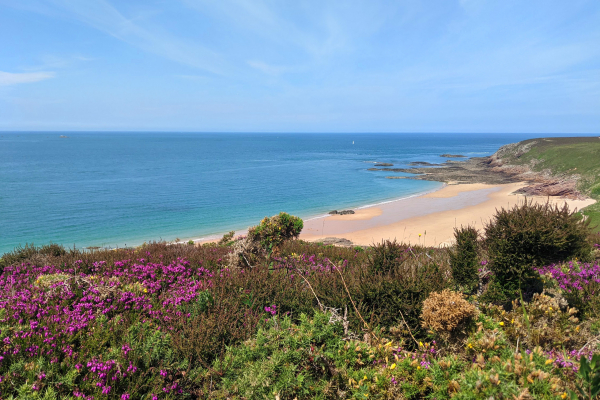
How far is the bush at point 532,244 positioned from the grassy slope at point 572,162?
1655 cm

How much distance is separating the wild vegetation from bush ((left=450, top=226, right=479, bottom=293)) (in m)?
0.02

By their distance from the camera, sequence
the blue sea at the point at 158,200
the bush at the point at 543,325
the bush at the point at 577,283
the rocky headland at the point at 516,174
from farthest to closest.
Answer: the rocky headland at the point at 516,174 < the blue sea at the point at 158,200 < the bush at the point at 577,283 < the bush at the point at 543,325

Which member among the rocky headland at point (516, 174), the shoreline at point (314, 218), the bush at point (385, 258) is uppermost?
the bush at point (385, 258)

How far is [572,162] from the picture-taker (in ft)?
144

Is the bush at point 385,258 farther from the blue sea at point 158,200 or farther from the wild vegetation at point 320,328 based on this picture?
the blue sea at point 158,200

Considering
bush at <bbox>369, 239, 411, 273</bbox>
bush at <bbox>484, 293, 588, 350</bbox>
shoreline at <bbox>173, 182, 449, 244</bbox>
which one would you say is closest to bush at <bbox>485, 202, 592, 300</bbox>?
bush at <bbox>484, 293, 588, 350</bbox>

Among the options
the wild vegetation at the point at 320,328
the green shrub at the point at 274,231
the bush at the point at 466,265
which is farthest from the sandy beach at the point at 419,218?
the wild vegetation at the point at 320,328

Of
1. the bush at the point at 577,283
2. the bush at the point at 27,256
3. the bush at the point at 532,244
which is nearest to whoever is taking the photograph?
the bush at the point at 577,283

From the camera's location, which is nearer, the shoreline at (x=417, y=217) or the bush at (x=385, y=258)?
the bush at (x=385, y=258)

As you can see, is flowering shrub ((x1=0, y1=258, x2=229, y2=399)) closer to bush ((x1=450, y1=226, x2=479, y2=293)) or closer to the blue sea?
bush ((x1=450, y1=226, x2=479, y2=293))

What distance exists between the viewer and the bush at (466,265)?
6164 mm

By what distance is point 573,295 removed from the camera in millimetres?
5402

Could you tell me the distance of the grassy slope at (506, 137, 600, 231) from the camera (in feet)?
107

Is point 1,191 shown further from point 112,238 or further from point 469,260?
point 469,260
